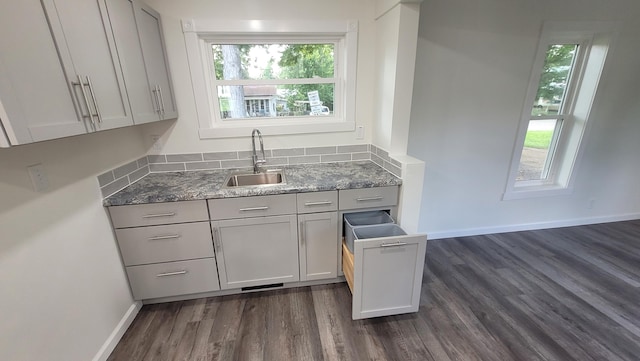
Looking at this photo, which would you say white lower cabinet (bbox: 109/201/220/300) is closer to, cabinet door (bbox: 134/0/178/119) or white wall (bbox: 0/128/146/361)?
white wall (bbox: 0/128/146/361)

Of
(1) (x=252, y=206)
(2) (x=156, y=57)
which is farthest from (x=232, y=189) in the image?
(2) (x=156, y=57)

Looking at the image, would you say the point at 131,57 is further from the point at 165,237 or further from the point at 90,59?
the point at 165,237

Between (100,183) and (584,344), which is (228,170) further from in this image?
(584,344)

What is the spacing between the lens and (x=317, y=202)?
184 cm

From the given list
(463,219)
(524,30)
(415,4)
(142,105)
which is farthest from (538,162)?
(142,105)

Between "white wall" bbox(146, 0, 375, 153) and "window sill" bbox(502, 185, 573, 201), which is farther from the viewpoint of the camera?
"window sill" bbox(502, 185, 573, 201)

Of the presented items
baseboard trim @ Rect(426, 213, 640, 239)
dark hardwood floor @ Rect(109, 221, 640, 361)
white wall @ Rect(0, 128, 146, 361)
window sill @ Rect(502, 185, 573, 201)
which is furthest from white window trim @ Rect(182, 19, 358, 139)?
window sill @ Rect(502, 185, 573, 201)

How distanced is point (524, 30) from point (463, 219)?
6.08 feet

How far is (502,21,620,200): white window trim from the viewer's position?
231cm

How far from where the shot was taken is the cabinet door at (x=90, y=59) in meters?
1.08

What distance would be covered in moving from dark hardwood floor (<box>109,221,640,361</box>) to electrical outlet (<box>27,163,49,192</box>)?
110 centimetres

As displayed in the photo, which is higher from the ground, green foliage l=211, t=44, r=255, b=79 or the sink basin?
green foliage l=211, t=44, r=255, b=79

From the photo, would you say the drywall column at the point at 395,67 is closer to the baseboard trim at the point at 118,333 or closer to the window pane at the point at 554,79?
the window pane at the point at 554,79

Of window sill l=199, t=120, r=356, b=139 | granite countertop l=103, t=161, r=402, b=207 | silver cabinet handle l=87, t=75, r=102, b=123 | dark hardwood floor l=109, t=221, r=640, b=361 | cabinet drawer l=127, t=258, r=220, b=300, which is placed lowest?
dark hardwood floor l=109, t=221, r=640, b=361
